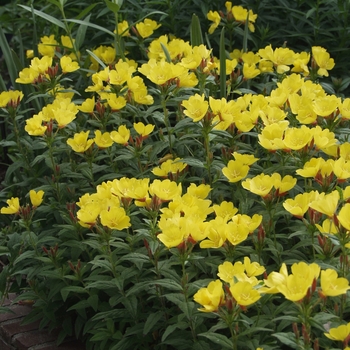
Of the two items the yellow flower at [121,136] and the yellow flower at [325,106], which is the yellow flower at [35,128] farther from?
the yellow flower at [325,106]

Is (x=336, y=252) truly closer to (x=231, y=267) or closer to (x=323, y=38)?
(x=231, y=267)

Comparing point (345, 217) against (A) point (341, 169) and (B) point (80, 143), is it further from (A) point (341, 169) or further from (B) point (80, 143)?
(B) point (80, 143)

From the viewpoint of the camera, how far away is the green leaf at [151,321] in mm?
2645

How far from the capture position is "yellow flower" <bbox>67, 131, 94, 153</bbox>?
3107mm

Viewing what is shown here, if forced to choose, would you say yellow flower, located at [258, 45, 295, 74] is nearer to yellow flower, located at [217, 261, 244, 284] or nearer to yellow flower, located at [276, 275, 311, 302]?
yellow flower, located at [217, 261, 244, 284]

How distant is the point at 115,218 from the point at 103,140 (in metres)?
0.65

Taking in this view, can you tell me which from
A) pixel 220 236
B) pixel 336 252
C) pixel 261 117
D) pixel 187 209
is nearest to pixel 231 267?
pixel 220 236

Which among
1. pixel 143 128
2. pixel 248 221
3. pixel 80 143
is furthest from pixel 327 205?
pixel 80 143

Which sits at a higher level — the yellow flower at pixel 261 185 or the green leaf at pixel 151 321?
the yellow flower at pixel 261 185

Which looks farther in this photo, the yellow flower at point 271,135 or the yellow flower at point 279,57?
the yellow flower at point 279,57

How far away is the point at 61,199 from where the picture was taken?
3.31 meters

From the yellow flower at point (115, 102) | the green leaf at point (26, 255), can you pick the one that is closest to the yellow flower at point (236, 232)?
the green leaf at point (26, 255)

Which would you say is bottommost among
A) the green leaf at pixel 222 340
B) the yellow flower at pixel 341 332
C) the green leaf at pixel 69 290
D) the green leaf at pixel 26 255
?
the green leaf at pixel 69 290

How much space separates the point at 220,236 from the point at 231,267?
4.7 inches
